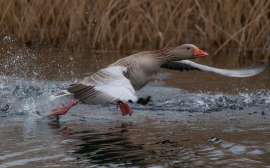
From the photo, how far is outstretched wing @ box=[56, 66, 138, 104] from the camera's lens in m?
6.26

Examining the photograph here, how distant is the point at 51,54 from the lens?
1305cm

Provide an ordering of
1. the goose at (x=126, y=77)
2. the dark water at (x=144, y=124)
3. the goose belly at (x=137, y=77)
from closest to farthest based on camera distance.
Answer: the dark water at (x=144, y=124), the goose at (x=126, y=77), the goose belly at (x=137, y=77)

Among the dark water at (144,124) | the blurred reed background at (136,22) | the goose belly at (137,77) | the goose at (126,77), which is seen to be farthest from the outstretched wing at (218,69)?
the blurred reed background at (136,22)

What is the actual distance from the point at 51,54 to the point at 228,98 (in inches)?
215

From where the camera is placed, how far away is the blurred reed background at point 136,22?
1288 cm

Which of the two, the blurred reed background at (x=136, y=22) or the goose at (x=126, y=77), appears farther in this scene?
the blurred reed background at (x=136, y=22)

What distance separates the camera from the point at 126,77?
7.61 m

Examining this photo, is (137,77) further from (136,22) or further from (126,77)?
(136,22)

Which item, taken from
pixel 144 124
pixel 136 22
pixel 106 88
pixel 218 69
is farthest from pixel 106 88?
pixel 136 22

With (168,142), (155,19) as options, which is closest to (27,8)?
(155,19)

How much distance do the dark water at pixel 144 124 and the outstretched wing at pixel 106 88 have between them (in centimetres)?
47

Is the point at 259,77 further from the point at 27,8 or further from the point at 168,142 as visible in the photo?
the point at 27,8

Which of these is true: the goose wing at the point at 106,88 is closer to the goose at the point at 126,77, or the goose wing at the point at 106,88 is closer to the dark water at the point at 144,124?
the goose at the point at 126,77

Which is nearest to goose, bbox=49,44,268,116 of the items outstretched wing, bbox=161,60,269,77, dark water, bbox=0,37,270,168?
outstretched wing, bbox=161,60,269,77
